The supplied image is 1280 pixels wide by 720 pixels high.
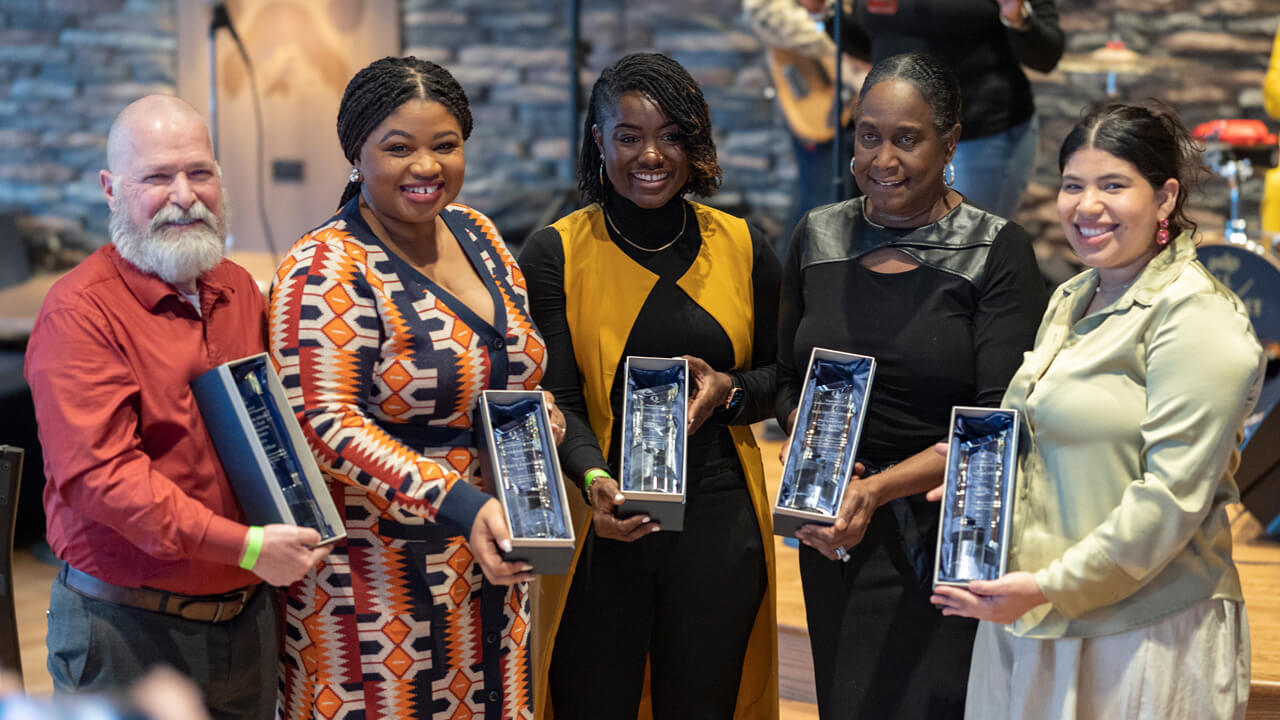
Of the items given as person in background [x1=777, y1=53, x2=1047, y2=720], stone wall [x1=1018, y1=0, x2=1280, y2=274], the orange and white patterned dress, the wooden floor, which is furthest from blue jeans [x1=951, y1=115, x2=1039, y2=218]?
stone wall [x1=1018, y1=0, x2=1280, y2=274]

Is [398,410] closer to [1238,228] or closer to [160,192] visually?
[160,192]

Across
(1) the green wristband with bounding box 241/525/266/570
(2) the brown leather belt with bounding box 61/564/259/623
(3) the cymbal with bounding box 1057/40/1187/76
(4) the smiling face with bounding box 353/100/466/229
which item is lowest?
(2) the brown leather belt with bounding box 61/564/259/623

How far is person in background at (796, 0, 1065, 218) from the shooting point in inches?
129

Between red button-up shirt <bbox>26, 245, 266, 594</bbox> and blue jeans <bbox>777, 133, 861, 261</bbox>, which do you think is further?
blue jeans <bbox>777, 133, 861, 261</bbox>

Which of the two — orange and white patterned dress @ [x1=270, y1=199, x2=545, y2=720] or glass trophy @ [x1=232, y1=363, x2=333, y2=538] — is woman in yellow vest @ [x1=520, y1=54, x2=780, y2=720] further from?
glass trophy @ [x1=232, y1=363, x2=333, y2=538]

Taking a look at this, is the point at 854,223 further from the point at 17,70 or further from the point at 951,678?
the point at 17,70

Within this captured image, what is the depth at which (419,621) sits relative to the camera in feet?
6.12

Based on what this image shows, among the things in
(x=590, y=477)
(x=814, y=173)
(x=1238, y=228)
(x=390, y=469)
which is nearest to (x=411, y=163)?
(x=390, y=469)

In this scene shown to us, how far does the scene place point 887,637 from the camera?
203cm

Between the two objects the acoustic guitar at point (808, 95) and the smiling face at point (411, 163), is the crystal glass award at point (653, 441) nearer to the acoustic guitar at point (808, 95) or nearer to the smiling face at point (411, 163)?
the smiling face at point (411, 163)

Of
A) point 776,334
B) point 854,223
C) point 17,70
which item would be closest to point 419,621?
point 776,334

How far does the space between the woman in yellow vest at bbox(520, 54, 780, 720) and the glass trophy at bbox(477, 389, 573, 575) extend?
0.79 feet

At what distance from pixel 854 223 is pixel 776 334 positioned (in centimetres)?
27

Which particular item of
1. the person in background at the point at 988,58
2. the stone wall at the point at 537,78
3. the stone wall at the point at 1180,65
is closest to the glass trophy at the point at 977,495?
the person in background at the point at 988,58
